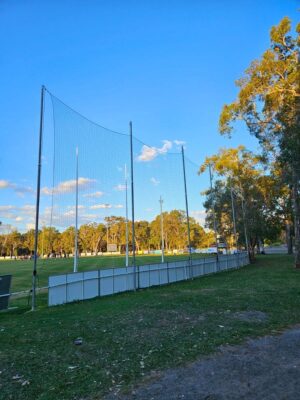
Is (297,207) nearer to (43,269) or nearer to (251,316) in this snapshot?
(251,316)

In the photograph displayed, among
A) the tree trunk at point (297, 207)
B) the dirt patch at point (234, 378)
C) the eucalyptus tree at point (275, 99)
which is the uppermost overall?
the eucalyptus tree at point (275, 99)

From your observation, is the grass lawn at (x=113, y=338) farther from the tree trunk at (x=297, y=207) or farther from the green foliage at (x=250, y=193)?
the green foliage at (x=250, y=193)

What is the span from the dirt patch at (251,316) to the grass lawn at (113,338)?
64 mm

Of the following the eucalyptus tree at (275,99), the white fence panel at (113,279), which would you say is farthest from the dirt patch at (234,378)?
the eucalyptus tree at (275,99)

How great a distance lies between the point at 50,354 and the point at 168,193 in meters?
12.5

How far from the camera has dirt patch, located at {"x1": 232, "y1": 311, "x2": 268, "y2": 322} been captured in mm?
6707

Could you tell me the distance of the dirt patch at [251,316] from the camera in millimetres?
6707

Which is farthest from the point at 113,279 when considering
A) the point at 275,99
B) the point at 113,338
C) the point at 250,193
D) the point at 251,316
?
the point at 250,193

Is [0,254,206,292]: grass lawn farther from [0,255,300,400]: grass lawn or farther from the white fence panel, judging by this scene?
[0,255,300,400]: grass lawn

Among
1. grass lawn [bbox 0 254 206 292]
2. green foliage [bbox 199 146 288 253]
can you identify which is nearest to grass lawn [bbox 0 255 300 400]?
grass lawn [bbox 0 254 206 292]

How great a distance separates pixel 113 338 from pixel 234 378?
7.82ft

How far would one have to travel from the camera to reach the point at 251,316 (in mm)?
6988

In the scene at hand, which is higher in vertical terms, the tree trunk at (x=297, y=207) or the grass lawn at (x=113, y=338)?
the tree trunk at (x=297, y=207)

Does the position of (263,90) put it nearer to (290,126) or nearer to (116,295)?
(290,126)
